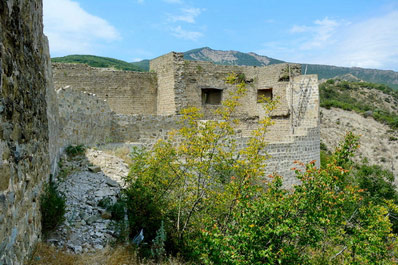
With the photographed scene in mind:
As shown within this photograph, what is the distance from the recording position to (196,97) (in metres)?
15.1

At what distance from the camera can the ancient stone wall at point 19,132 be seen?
7.86 ft

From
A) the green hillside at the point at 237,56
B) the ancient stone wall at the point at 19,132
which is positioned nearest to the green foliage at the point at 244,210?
the ancient stone wall at the point at 19,132

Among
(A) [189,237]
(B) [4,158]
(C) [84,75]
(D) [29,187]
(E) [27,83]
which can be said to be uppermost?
(C) [84,75]

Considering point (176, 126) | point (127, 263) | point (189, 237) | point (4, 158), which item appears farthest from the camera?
point (176, 126)

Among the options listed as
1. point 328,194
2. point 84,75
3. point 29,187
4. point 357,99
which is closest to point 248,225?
point 328,194

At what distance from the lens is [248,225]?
451cm

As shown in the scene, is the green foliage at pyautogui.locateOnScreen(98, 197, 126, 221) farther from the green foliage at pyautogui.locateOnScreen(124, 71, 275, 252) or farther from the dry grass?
the dry grass

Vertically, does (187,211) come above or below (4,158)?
below

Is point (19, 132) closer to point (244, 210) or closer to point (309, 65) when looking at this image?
point (244, 210)

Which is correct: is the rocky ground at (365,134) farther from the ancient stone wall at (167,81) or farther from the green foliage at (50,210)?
the green foliage at (50,210)

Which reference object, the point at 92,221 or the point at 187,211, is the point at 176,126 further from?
the point at 92,221

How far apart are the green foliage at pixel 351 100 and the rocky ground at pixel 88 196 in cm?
2883

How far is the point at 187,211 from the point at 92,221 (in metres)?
1.85

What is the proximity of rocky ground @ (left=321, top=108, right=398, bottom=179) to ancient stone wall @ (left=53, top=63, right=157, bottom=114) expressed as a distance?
17.4 meters
